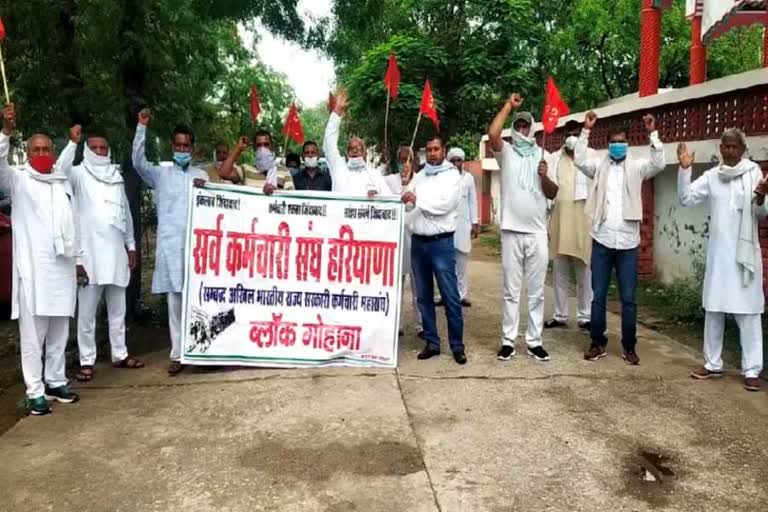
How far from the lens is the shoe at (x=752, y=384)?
16.2 feet

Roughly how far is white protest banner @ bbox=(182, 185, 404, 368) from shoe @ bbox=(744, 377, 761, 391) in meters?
2.50

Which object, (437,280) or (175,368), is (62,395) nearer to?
(175,368)

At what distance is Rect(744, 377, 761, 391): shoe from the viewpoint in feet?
16.2

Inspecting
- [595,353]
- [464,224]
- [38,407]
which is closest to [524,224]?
[595,353]

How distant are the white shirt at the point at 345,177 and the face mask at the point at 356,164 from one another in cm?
3

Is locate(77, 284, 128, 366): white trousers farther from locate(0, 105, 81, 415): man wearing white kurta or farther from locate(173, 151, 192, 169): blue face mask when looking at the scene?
locate(173, 151, 192, 169): blue face mask

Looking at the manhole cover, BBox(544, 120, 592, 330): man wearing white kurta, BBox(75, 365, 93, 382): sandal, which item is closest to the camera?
the manhole cover

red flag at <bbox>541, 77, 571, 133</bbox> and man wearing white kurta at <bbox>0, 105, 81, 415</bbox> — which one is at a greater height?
red flag at <bbox>541, 77, 571, 133</bbox>

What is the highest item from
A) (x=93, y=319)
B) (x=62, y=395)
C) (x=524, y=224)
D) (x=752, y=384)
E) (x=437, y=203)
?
(x=437, y=203)

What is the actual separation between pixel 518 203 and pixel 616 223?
77 centimetres

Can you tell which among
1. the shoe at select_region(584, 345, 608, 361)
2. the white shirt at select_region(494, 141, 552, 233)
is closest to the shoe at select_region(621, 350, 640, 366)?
the shoe at select_region(584, 345, 608, 361)

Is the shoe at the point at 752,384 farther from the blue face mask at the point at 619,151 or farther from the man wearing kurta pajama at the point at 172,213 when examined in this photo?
the man wearing kurta pajama at the point at 172,213

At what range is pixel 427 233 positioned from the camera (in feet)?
18.2

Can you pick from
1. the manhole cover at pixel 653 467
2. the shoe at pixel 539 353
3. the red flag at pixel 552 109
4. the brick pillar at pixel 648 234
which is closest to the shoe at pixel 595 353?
the shoe at pixel 539 353
